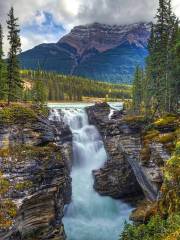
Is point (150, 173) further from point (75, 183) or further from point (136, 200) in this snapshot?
point (75, 183)

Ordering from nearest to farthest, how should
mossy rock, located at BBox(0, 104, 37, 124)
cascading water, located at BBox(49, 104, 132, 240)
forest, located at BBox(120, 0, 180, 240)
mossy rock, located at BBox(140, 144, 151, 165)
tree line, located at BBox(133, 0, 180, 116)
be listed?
forest, located at BBox(120, 0, 180, 240) < mossy rock, located at BBox(0, 104, 37, 124) < mossy rock, located at BBox(140, 144, 151, 165) < cascading water, located at BBox(49, 104, 132, 240) < tree line, located at BBox(133, 0, 180, 116)

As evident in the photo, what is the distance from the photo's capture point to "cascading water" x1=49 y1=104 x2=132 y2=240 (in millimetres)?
40969

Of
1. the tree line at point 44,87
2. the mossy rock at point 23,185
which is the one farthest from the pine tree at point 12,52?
the mossy rock at point 23,185

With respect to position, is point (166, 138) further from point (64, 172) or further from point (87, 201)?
point (87, 201)

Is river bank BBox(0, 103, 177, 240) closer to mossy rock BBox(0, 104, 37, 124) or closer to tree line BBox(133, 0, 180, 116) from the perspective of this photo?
mossy rock BBox(0, 104, 37, 124)

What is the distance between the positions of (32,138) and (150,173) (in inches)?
590

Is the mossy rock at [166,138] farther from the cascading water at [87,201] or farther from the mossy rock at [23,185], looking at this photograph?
the mossy rock at [23,185]

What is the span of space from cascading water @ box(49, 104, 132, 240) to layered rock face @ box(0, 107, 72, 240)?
680cm

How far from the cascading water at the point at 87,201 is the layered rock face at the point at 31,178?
6796 millimetres

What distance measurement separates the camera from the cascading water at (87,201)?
4097 cm

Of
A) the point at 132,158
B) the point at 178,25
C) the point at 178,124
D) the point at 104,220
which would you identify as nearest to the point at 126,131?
the point at 132,158

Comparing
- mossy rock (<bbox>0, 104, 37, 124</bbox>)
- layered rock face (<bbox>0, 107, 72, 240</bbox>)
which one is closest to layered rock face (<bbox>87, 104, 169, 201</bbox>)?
layered rock face (<bbox>0, 107, 72, 240</bbox>)

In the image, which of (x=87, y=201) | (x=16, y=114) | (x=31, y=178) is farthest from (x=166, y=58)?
(x=31, y=178)

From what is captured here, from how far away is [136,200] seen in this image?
4906cm
